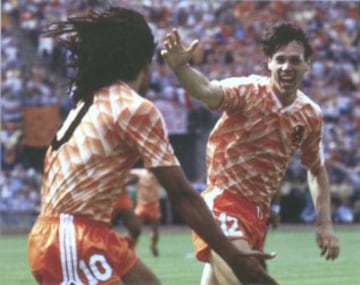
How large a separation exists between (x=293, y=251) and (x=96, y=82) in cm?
1463

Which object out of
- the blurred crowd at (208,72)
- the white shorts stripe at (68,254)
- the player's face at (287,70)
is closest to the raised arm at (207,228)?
the white shorts stripe at (68,254)

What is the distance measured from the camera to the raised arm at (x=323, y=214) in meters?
8.14

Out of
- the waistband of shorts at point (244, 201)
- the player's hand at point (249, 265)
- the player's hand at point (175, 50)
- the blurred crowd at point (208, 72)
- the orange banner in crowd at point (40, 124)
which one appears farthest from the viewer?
the blurred crowd at point (208, 72)

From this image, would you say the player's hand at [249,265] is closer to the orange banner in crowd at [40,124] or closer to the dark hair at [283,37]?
the dark hair at [283,37]

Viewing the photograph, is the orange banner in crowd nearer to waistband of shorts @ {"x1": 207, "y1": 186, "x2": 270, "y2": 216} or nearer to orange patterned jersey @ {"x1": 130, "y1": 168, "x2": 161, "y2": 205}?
orange patterned jersey @ {"x1": 130, "y1": 168, "x2": 161, "y2": 205}

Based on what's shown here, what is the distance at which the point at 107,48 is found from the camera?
19.2ft

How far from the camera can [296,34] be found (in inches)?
331

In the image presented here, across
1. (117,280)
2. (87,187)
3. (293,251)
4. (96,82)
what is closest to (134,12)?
(96,82)

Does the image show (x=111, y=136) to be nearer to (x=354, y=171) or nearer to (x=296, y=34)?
(x=296, y=34)

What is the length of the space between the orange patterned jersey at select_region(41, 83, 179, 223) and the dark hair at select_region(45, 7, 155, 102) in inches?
5.3

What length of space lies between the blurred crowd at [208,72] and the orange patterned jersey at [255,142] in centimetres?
1887

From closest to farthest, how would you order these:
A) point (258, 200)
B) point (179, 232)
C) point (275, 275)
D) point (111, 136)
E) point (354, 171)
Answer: point (111, 136)
point (258, 200)
point (275, 275)
point (179, 232)
point (354, 171)

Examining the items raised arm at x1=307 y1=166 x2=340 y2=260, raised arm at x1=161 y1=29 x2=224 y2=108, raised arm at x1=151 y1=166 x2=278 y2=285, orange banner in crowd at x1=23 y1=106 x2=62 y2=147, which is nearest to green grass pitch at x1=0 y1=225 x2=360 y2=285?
orange banner in crowd at x1=23 y1=106 x2=62 y2=147

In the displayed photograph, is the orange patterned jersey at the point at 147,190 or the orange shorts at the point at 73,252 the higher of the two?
the orange shorts at the point at 73,252
